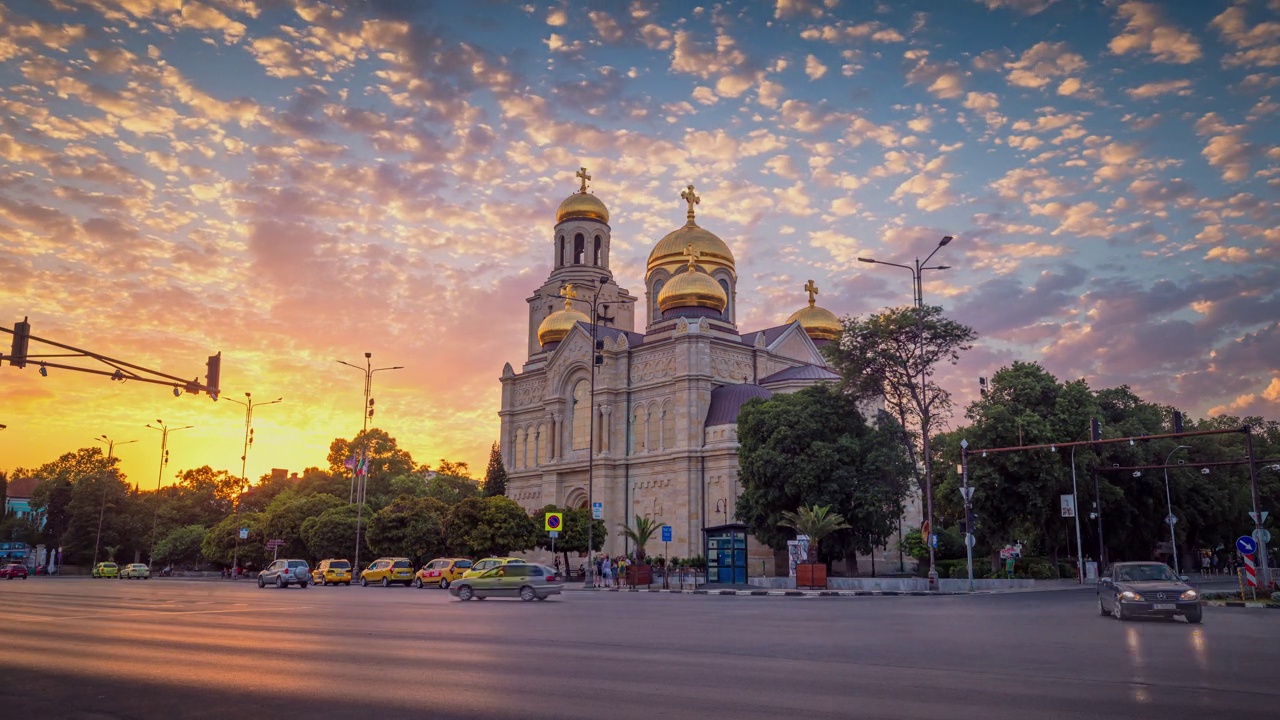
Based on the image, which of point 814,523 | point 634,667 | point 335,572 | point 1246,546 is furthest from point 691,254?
point 634,667

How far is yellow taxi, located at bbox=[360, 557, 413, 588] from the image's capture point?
48.1 metres

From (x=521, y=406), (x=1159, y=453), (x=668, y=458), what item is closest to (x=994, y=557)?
(x=1159, y=453)

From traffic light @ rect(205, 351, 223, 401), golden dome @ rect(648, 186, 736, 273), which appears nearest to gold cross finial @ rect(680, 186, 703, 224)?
golden dome @ rect(648, 186, 736, 273)

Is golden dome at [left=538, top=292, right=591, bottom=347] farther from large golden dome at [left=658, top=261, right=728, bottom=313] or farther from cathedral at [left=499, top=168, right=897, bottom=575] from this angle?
large golden dome at [left=658, top=261, right=728, bottom=313]

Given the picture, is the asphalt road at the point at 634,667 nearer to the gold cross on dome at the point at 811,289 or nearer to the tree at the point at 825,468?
the tree at the point at 825,468

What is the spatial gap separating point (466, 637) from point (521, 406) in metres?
55.9

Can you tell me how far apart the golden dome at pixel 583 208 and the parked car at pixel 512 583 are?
48.5 metres

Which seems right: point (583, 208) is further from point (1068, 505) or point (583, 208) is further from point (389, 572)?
point (1068, 505)

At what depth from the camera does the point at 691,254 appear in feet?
222

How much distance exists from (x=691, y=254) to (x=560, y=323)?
11679 millimetres

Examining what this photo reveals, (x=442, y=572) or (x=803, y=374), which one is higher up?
(x=803, y=374)

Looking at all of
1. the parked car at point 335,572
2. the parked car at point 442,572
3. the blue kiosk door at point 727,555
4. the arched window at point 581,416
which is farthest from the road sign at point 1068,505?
the parked car at point 335,572

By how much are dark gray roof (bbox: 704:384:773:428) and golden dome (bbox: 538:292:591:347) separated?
49.5 ft

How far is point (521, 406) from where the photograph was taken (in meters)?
71.6
